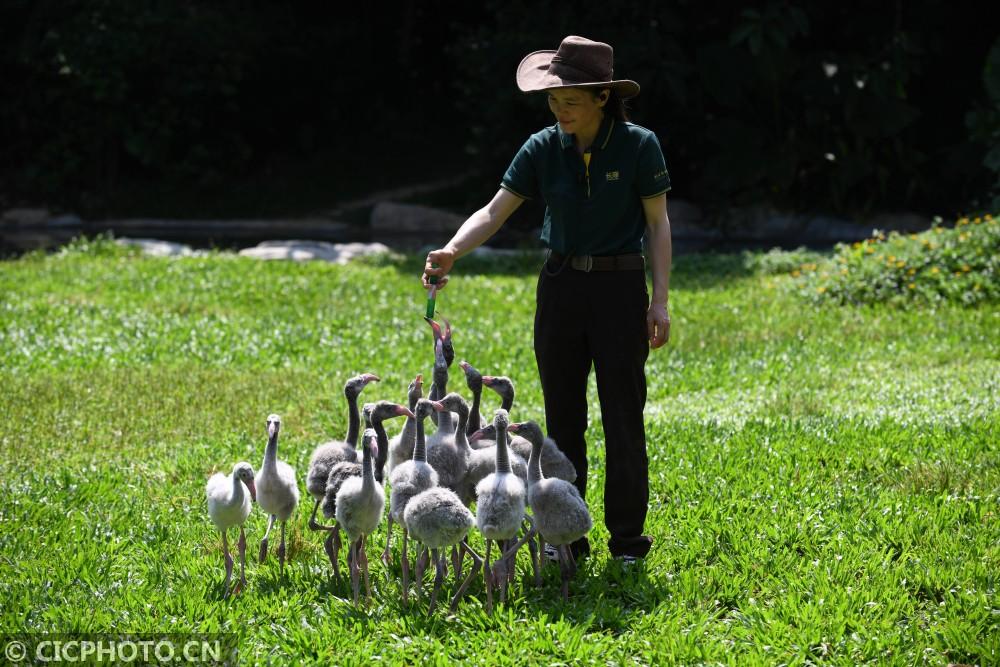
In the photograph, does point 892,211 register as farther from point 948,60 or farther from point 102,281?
point 102,281

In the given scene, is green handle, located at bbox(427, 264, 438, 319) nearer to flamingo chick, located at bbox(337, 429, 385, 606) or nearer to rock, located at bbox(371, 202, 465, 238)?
flamingo chick, located at bbox(337, 429, 385, 606)

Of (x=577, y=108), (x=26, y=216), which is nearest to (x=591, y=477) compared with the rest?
(x=577, y=108)

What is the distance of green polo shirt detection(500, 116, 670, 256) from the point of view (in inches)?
195

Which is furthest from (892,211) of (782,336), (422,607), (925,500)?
(422,607)

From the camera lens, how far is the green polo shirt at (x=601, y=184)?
4.95 metres

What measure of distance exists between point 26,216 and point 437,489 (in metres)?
22.2

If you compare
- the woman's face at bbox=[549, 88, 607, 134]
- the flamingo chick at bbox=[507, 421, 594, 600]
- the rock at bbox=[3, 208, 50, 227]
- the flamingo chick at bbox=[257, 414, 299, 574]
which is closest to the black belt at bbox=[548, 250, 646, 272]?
the woman's face at bbox=[549, 88, 607, 134]

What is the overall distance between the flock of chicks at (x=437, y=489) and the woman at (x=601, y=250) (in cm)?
30

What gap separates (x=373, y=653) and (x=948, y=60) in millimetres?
18988

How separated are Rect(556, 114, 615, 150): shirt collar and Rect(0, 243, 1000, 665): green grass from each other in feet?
6.34

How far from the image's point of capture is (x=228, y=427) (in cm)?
779

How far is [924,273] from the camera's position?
11.8 meters

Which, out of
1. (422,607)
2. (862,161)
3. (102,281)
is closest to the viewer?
(422,607)

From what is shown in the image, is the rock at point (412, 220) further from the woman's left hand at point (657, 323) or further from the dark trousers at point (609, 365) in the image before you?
the woman's left hand at point (657, 323)
